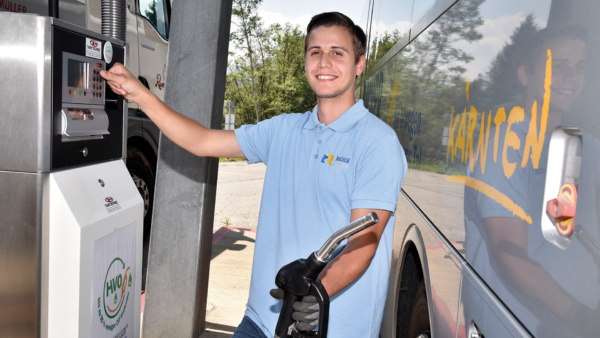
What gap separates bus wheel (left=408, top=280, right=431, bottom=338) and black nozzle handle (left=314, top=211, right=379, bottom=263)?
1239 mm

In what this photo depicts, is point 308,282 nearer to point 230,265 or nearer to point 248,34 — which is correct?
point 230,265

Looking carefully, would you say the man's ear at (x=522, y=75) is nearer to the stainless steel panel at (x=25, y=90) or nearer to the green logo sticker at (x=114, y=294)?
the stainless steel panel at (x=25, y=90)

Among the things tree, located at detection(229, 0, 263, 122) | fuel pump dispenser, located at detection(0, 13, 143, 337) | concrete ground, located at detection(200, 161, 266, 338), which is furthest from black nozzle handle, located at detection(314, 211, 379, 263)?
tree, located at detection(229, 0, 263, 122)

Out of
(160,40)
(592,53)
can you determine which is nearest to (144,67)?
(160,40)

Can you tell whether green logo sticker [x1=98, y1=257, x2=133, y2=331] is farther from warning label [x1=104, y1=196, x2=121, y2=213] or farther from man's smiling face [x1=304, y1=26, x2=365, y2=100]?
man's smiling face [x1=304, y1=26, x2=365, y2=100]

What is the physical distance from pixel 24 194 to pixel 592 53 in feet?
6.02

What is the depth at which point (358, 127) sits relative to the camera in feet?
6.57

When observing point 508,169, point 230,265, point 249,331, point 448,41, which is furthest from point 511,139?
point 230,265


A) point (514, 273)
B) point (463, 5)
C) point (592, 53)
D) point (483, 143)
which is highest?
point (463, 5)

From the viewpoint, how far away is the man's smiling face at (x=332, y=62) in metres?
2.05

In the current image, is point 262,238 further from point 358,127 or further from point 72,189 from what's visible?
point 72,189

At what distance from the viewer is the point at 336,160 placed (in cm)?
197

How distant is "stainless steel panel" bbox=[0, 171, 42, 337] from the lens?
2.09 m

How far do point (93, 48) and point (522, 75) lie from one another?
161 cm
